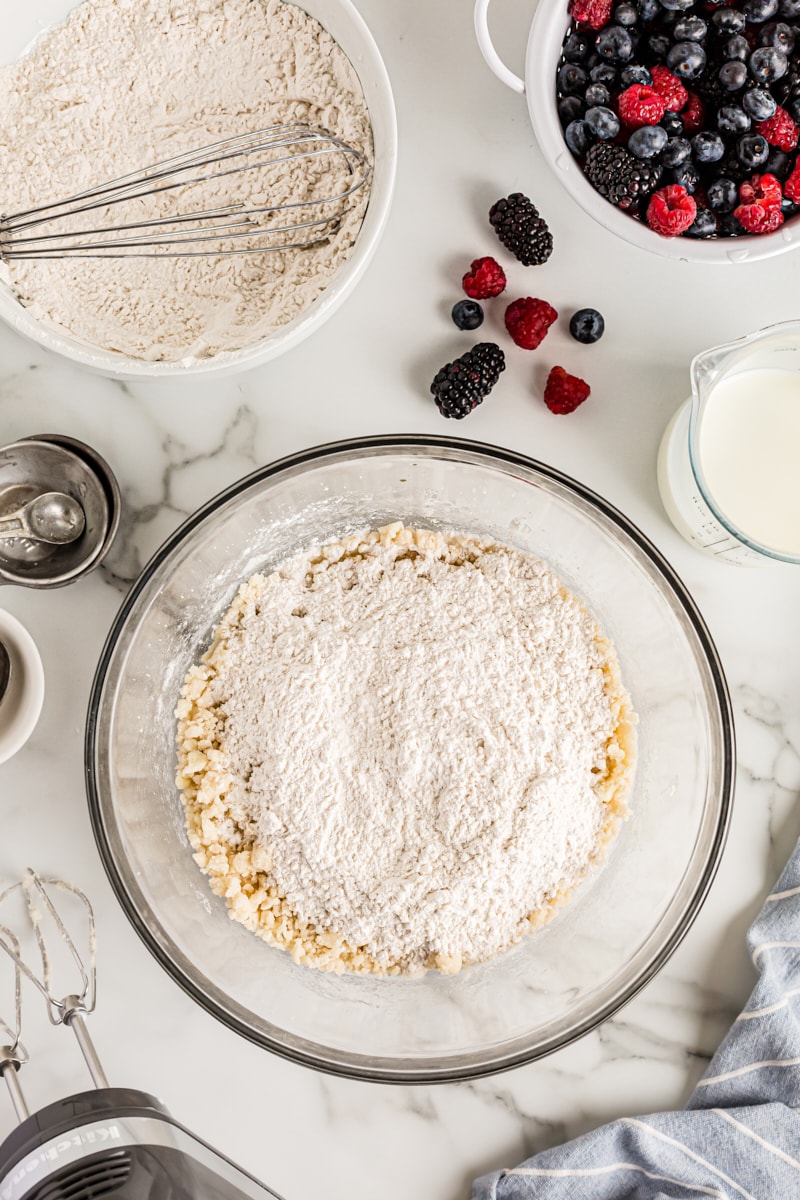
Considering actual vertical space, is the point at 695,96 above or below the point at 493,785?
above

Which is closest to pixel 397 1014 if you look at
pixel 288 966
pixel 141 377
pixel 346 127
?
pixel 288 966

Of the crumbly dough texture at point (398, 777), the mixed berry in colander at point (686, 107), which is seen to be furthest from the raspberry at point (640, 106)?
the crumbly dough texture at point (398, 777)

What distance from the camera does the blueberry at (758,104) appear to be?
967 millimetres

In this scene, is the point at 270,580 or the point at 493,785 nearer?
the point at 493,785

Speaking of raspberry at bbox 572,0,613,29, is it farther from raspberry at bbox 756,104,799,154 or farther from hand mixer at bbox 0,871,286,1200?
hand mixer at bbox 0,871,286,1200

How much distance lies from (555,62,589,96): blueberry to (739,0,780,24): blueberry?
0.18 meters

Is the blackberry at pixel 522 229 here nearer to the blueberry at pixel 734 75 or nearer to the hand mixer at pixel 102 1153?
the blueberry at pixel 734 75

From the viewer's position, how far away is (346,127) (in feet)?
3.45

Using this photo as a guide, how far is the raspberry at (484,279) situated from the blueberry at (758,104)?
1.00 feet

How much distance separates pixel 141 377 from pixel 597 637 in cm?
58

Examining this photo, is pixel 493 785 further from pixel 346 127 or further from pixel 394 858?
pixel 346 127

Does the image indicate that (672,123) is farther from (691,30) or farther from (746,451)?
(746,451)

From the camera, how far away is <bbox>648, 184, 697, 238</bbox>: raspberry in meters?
0.98

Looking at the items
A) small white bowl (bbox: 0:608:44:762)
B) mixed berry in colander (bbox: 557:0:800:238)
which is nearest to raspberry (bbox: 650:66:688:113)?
mixed berry in colander (bbox: 557:0:800:238)
